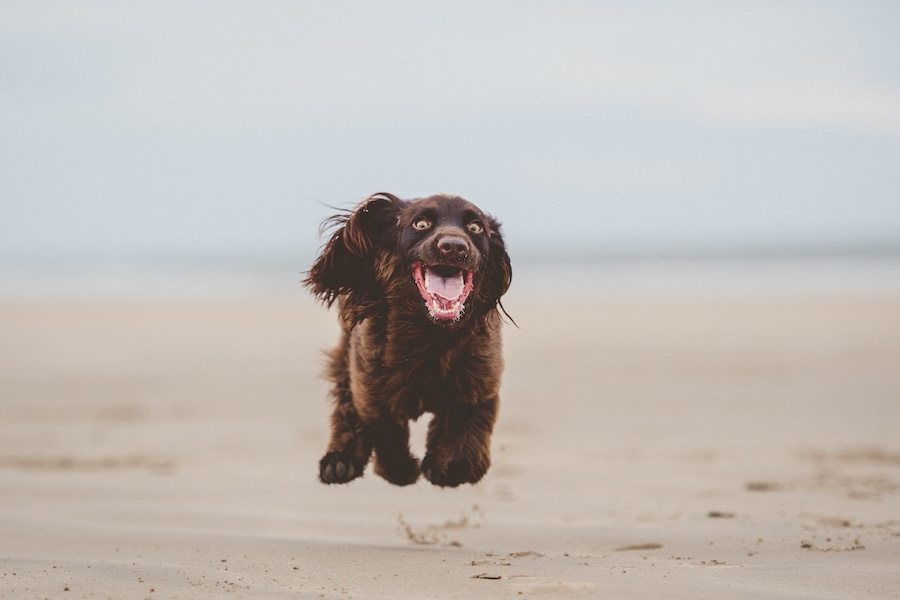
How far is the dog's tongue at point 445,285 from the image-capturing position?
466 cm

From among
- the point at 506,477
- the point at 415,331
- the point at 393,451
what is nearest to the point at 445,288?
the point at 415,331

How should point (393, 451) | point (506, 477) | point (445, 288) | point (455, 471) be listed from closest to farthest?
point (445, 288) → point (455, 471) → point (393, 451) → point (506, 477)

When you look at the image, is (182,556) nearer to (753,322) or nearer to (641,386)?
(641,386)

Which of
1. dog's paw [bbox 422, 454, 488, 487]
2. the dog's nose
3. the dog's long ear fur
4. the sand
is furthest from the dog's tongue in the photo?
the sand

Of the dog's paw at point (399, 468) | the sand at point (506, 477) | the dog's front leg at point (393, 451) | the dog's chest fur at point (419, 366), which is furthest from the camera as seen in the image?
the dog's paw at point (399, 468)

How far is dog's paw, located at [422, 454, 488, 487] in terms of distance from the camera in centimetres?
482

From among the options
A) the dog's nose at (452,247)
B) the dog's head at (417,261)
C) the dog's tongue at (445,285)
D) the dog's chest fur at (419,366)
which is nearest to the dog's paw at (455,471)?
the dog's chest fur at (419,366)

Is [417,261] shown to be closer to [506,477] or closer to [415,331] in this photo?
[415,331]

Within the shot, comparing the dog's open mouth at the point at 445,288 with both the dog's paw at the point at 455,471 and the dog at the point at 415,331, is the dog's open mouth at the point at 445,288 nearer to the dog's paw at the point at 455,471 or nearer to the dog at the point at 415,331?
the dog at the point at 415,331

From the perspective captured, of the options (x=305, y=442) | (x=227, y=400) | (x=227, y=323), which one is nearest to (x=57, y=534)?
(x=305, y=442)

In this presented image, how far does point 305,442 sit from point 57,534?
3.81m

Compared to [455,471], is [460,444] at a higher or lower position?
higher

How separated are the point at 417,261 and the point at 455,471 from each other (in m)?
0.94

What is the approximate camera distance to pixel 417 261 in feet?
15.6
